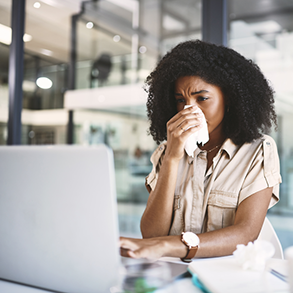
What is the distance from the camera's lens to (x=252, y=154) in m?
1.28

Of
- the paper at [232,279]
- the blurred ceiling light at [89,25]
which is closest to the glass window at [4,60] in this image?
the blurred ceiling light at [89,25]

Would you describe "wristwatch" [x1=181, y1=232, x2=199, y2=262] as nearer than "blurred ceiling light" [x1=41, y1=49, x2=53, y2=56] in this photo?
Yes

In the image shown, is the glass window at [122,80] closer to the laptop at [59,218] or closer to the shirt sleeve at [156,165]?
the shirt sleeve at [156,165]

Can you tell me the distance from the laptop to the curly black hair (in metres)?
0.87

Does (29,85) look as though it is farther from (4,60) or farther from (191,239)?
(191,239)

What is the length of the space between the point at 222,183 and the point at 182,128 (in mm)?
276

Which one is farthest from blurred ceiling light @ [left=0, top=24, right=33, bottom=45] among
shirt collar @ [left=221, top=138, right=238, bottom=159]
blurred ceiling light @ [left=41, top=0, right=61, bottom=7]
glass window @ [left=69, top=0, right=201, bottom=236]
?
shirt collar @ [left=221, top=138, right=238, bottom=159]

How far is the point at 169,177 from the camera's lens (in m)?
1.27

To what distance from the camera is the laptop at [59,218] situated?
607 mm

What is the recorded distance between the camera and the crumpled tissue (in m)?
0.68

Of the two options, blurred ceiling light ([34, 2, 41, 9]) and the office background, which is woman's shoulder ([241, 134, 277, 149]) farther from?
blurred ceiling light ([34, 2, 41, 9])

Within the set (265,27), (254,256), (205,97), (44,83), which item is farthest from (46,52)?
(254,256)

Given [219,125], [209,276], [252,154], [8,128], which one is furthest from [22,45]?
[209,276]

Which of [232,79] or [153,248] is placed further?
[232,79]
